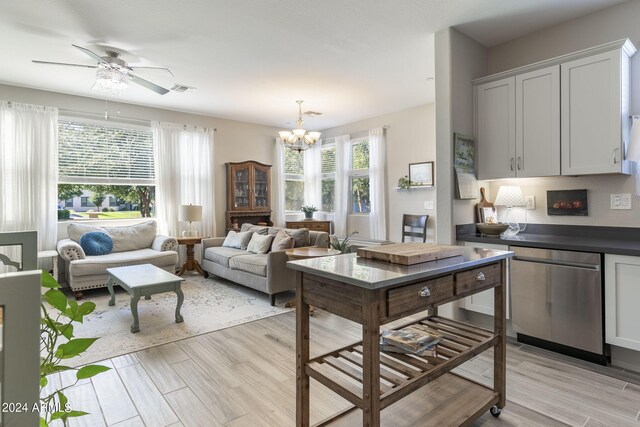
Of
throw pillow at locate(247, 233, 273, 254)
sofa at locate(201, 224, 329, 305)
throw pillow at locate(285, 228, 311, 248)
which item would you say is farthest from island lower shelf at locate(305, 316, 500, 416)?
throw pillow at locate(247, 233, 273, 254)

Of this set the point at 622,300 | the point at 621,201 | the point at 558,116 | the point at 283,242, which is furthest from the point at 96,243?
the point at 621,201

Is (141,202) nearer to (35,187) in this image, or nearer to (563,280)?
(35,187)

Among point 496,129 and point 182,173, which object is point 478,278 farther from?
point 182,173

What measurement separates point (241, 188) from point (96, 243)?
8.18 ft

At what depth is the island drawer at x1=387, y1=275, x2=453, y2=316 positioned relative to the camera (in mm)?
1365

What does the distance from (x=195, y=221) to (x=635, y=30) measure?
5.57 meters

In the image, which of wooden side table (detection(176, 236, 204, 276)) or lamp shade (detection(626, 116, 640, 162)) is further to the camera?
wooden side table (detection(176, 236, 204, 276))

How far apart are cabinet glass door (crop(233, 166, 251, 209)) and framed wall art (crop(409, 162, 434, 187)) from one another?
9.76ft

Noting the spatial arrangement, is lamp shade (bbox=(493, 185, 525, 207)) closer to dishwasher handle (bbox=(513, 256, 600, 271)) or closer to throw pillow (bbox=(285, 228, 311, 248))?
dishwasher handle (bbox=(513, 256, 600, 271))

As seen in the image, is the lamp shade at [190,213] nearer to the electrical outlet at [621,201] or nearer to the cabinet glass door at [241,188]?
the cabinet glass door at [241,188]

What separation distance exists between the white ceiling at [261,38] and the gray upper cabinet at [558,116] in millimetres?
498

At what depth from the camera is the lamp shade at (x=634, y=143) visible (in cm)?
242

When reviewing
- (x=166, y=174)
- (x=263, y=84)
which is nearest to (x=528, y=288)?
(x=263, y=84)

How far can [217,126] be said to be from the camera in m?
6.25
